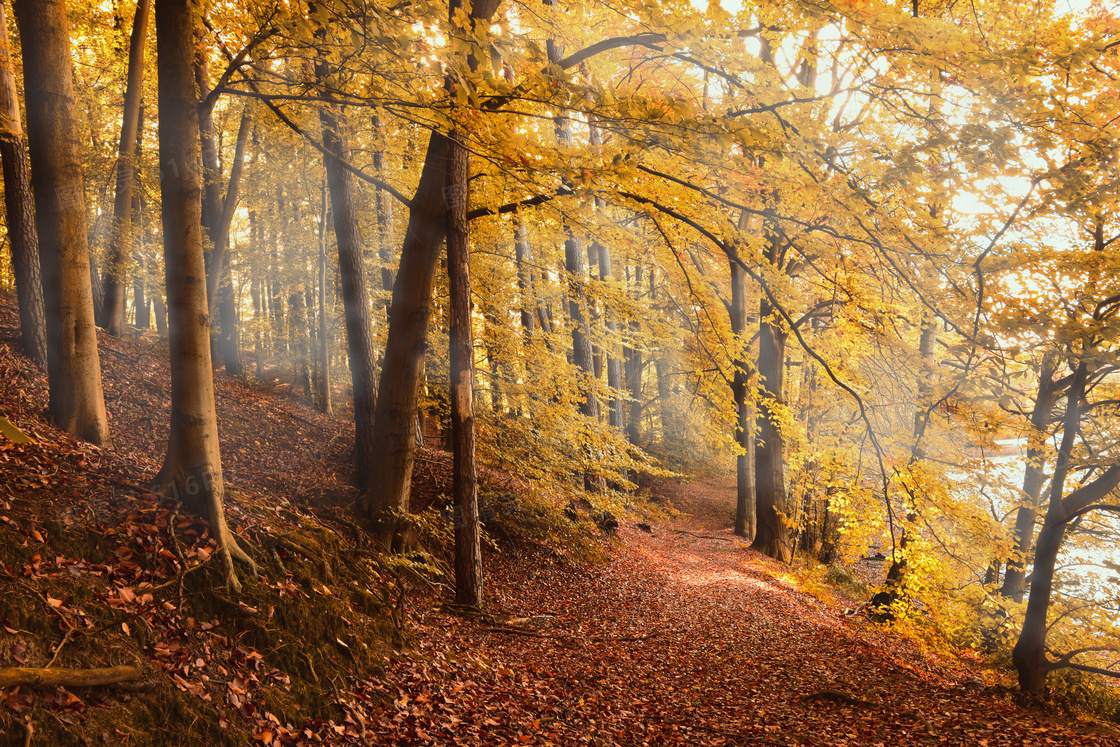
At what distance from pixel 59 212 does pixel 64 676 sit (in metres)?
4.59

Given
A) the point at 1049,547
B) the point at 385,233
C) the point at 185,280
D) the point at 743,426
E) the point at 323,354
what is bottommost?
the point at 1049,547

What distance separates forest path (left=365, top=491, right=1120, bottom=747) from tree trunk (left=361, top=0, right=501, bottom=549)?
153 centimetres

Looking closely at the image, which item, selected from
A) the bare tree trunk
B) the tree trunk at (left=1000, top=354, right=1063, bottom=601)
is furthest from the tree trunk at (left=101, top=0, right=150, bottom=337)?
the tree trunk at (left=1000, top=354, right=1063, bottom=601)

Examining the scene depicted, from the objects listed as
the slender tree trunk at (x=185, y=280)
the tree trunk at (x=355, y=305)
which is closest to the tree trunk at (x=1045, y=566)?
the slender tree trunk at (x=185, y=280)

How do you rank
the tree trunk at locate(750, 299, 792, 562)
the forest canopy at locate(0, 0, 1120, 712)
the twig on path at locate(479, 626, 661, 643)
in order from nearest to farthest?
the forest canopy at locate(0, 0, 1120, 712)
the twig on path at locate(479, 626, 661, 643)
the tree trunk at locate(750, 299, 792, 562)

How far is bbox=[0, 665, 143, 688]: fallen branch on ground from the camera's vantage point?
2520mm

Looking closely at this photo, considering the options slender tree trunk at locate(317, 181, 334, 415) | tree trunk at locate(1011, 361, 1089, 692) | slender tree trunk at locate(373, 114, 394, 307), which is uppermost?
slender tree trunk at locate(373, 114, 394, 307)

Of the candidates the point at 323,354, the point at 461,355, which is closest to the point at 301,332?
the point at 323,354

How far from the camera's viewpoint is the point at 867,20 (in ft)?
14.0

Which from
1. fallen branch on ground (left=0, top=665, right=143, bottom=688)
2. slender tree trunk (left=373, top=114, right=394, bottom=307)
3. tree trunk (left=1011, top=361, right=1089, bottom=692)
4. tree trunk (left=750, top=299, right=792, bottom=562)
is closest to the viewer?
fallen branch on ground (left=0, top=665, right=143, bottom=688)

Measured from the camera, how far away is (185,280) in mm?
4059

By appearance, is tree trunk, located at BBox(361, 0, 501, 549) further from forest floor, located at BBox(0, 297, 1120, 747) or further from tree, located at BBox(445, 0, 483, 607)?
forest floor, located at BBox(0, 297, 1120, 747)

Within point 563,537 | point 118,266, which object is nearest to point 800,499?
point 563,537

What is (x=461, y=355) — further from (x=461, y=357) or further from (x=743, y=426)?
(x=743, y=426)
